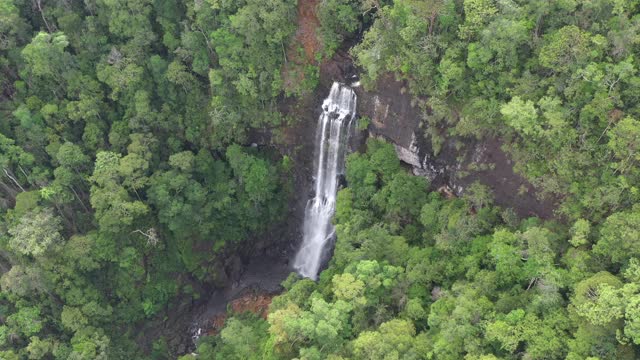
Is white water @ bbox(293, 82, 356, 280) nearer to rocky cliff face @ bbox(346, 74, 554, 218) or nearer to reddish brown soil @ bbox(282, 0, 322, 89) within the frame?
rocky cliff face @ bbox(346, 74, 554, 218)

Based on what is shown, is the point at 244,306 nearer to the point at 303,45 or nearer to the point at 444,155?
the point at 444,155

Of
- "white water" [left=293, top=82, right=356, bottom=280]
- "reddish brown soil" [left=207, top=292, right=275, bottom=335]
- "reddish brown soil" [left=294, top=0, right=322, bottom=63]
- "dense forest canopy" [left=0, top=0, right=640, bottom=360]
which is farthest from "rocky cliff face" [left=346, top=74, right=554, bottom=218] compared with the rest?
"reddish brown soil" [left=207, top=292, right=275, bottom=335]

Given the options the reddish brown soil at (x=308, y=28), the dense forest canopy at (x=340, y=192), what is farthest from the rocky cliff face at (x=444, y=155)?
the reddish brown soil at (x=308, y=28)

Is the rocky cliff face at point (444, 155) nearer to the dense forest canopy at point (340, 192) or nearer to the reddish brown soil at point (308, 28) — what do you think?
the dense forest canopy at point (340, 192)

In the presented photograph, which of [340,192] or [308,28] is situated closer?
[340,192]

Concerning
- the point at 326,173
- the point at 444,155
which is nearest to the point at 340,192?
the point at 326,173

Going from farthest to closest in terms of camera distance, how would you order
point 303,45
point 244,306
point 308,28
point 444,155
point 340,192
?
point 244,306, point 303,45, point 308,28, point 340,192, point 444,155

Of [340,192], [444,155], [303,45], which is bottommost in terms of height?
[340,192]
